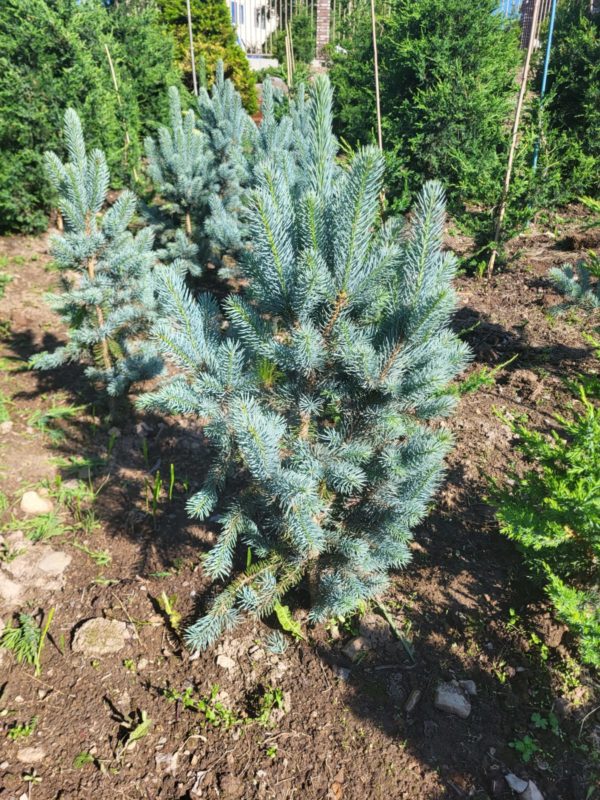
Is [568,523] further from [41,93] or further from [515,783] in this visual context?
[41,93]

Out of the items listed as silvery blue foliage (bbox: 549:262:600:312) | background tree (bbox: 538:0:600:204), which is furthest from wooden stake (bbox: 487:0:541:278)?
silvery blue foliage (bbox: 549:262:600:312)

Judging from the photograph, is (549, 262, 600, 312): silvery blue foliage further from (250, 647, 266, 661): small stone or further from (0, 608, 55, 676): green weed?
(0, 608, 55, 676): green weed

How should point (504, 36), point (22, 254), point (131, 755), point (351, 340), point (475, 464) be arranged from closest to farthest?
point (351, 340) → point (131, 755) → point (475, 464) → point (22, 254) → point (504, 36)

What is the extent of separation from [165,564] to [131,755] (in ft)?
2.90

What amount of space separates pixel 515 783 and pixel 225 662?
3.80 feet

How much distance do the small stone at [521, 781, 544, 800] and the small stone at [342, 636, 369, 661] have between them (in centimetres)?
73

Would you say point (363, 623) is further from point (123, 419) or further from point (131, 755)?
point (123, 419)

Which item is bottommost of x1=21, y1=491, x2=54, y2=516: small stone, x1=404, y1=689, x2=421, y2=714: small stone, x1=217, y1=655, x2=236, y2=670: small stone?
x1=404, y1=689, x2=421, y2=714: small stone

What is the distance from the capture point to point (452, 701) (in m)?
2.09

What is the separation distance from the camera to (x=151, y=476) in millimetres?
3307

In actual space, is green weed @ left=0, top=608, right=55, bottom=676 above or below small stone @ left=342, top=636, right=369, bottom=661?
above

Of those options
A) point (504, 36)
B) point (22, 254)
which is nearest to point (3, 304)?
point (22, 254)

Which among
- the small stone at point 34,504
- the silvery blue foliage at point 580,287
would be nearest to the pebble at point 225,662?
the small stone at point 34,504

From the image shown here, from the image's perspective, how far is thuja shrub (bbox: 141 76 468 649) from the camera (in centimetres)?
157
